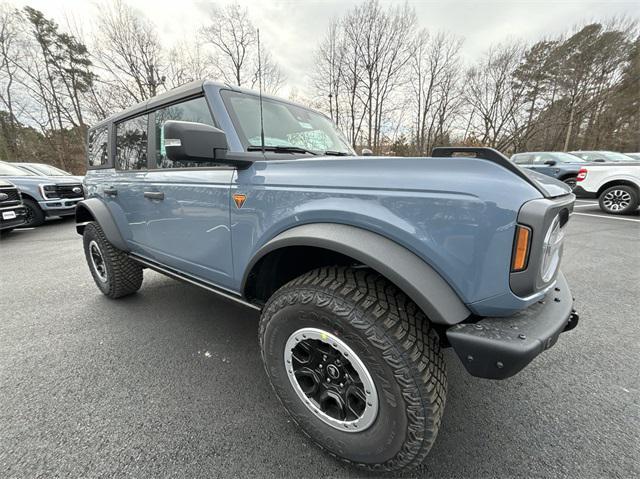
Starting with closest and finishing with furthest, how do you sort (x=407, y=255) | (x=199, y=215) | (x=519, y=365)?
(x=519, y=365) < (x=407, y=255) < (x=199, y=215)

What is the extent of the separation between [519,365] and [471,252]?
16.0 inches

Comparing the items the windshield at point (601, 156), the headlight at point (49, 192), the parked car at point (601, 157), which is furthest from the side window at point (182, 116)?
the windshield at point (601, 156)

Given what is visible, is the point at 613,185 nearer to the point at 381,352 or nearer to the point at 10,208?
the point at 381,352

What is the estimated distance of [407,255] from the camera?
1.05 m

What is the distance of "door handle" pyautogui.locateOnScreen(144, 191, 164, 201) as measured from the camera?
6.74 feet

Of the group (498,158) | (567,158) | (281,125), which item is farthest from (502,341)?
(567,158)

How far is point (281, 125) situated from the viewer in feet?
6.38

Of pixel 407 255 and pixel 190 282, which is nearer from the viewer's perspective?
pixel 407 255

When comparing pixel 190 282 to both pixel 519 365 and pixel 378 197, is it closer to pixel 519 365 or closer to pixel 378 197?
pixel 378 197

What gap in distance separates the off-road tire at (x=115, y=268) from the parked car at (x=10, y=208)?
13.8 feet

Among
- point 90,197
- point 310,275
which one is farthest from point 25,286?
point 310,275

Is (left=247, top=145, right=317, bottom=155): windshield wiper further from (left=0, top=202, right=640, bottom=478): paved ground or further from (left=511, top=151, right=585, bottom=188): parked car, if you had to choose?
(left=511, top=151, right=585, bottom=188): parked car

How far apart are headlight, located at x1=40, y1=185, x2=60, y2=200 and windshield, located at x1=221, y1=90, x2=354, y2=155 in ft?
26.2

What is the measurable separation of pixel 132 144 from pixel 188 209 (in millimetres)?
1270
